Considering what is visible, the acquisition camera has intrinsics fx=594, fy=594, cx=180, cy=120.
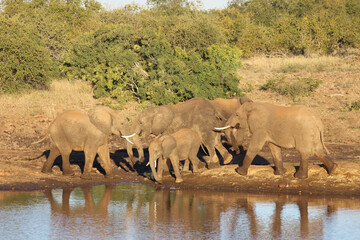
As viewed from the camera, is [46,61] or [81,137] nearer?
[81,137]

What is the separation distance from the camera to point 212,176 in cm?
1168

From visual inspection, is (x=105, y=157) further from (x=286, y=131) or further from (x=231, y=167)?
(x=286, y=131)

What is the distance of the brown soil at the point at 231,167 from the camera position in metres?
10.8

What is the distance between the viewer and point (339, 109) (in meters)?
18.5

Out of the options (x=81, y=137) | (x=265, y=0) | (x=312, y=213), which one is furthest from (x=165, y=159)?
(x=265, y=0)

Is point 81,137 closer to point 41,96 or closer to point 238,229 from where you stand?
point 238,229

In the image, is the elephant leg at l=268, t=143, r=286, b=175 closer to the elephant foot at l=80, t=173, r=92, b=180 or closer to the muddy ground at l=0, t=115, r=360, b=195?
the muddy ground at l=0, t=115, r=360, b=195

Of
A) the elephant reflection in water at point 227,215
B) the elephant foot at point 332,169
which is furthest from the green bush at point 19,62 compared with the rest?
the elephant foot at point 332,169

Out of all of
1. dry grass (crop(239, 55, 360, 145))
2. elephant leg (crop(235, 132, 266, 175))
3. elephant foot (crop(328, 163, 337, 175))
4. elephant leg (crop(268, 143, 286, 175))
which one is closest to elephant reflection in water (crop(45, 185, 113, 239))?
elephant leg (crop(235, 132, 266, 175))

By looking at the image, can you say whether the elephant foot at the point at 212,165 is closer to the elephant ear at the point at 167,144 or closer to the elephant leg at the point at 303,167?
the elephant ear at the point at 167,144

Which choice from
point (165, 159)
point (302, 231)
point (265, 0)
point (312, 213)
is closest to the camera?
point (302, 231)

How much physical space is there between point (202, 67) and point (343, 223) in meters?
12.1

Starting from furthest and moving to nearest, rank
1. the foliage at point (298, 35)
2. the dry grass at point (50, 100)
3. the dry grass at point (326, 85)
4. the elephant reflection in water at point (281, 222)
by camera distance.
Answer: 1. the foliage at point (298, 35)
2. the dry grass at point (50, 100)
3. the dry grass at point (326, 85)
4. the elephant reflection in water at point (281, 222)

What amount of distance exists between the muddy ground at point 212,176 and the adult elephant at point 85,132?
490 millimetres
